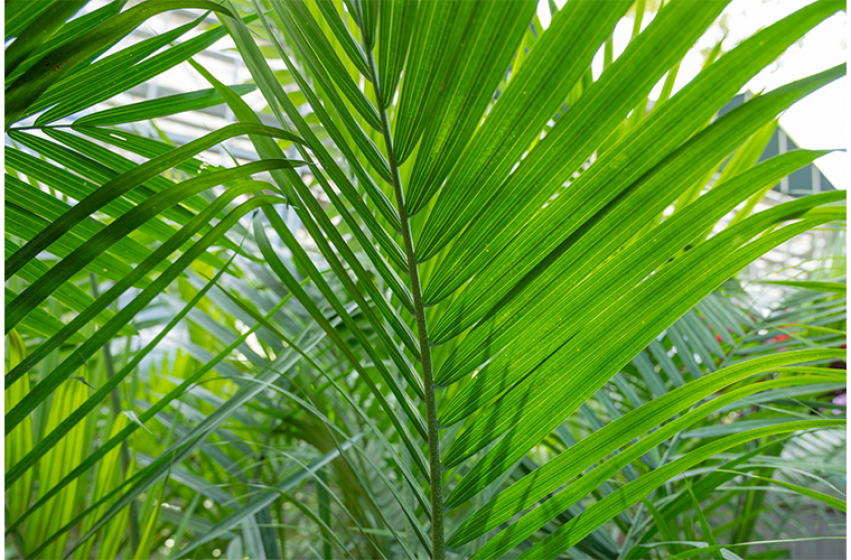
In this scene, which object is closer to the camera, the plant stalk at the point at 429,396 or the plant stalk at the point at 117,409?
the plant stalk at the point at 429,396

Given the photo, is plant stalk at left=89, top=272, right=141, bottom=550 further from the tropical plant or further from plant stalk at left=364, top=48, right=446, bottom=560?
plant stalk at left=364, top=48, right=446, bottom=560

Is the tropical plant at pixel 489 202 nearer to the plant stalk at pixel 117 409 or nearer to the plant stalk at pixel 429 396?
the plant stalk at pixel 429 396

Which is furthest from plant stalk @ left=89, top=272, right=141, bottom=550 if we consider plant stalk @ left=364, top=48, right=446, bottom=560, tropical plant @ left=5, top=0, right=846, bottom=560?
plant stalk @ left=364, top=48, right=446, bottom=560

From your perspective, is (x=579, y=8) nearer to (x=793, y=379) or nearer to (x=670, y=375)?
(x=793, y=379)

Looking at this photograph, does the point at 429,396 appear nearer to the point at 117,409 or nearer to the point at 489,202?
the point at 489,202

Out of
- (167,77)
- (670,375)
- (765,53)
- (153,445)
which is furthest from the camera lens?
(167,77)

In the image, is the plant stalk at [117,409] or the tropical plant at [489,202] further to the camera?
the plant stalk at [117,409]

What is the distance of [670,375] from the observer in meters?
0.66

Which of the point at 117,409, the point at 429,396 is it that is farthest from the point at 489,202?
the point at 117,409

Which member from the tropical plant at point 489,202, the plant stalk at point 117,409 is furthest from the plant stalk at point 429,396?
the plant stalk at point 117,409

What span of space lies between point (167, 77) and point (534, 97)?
147 inches

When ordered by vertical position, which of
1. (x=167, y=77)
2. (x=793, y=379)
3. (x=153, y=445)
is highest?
(x=167, y=77)

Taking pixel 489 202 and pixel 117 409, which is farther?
pixel 117 409

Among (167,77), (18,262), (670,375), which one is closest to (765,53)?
(18,262)
